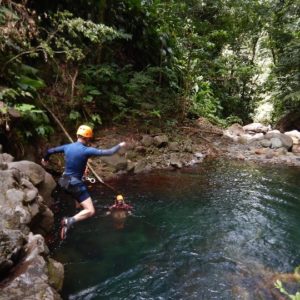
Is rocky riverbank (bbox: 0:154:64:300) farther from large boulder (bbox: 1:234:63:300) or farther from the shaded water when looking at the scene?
the shaded water

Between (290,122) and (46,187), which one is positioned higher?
(46,187)

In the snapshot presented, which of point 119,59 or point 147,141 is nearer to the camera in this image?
point 147,141

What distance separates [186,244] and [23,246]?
10.6 ft

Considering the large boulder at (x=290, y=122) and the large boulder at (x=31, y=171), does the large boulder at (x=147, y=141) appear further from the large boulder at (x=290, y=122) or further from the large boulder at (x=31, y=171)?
the large boulder at (x=290, y=122)

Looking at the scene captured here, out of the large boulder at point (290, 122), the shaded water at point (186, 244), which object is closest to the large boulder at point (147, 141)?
the shaded water at point (186, 244)

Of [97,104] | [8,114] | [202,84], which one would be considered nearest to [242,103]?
[202,84]

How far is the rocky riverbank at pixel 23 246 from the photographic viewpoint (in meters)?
4.07

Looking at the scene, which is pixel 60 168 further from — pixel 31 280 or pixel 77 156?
pixel 31 280

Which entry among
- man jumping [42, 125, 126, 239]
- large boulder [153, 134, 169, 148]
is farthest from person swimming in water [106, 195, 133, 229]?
large boulder [153, 134, 169, 148]

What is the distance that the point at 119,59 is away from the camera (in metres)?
16.0

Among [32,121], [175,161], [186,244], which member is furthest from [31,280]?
[175,161]

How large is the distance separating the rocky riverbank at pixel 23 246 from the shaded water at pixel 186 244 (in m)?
0.71

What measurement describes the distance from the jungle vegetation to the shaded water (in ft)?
10.8

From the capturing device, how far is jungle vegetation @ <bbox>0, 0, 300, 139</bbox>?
377 inches
